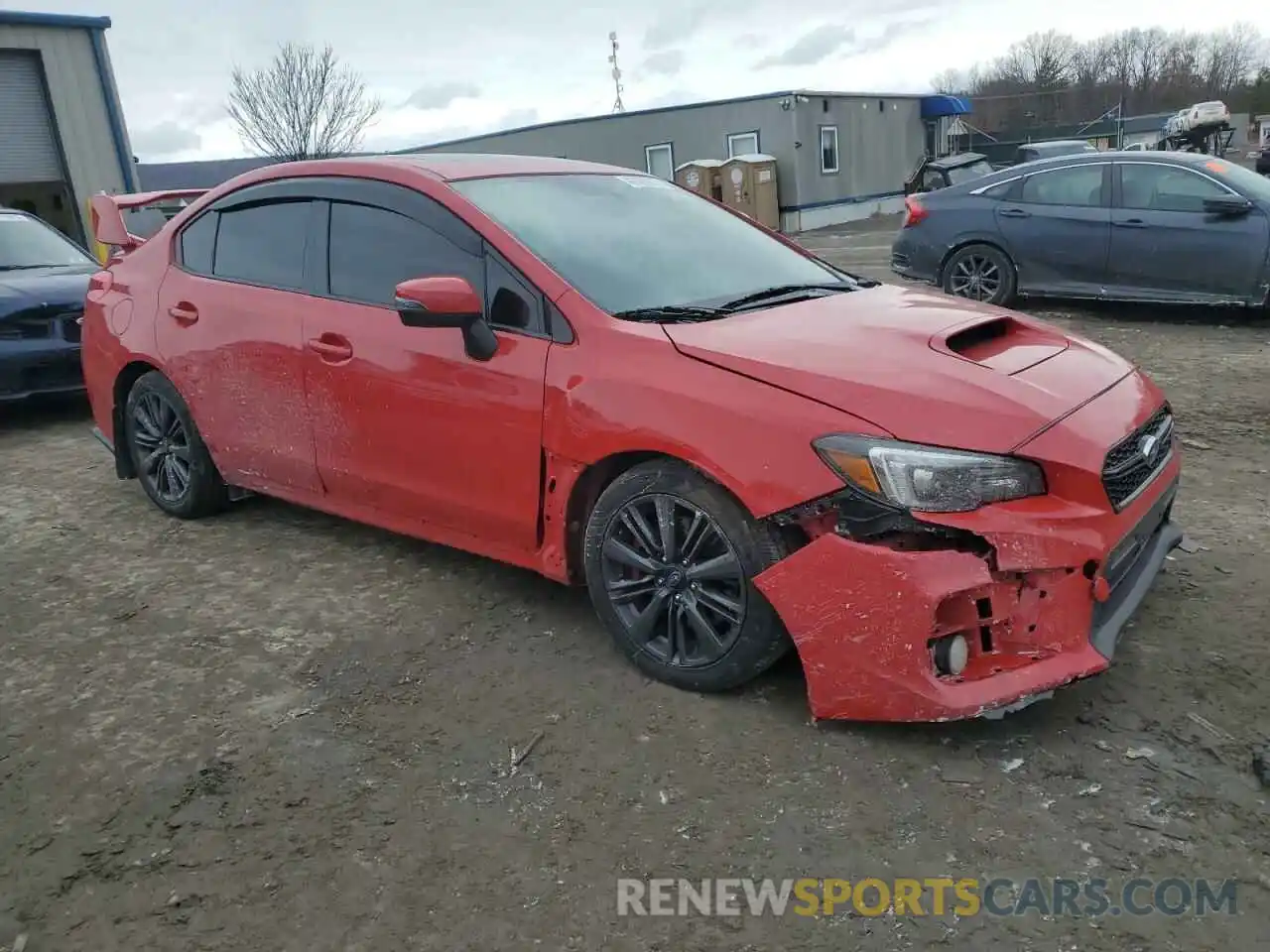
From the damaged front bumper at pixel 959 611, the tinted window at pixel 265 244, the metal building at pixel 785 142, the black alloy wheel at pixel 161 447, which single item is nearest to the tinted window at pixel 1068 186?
the damaged front bumper at pixel 959 611

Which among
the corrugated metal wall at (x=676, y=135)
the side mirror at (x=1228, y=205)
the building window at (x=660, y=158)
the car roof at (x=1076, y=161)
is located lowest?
the side mirror at (x=1228, y=205)

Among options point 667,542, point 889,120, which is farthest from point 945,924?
point 889,120

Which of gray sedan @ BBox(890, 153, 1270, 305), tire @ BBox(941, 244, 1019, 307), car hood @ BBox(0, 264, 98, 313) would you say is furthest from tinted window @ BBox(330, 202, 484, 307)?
gray sedan @ BBox(890, 153, 1270, 305)

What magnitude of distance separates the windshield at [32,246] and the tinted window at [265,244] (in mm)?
4390

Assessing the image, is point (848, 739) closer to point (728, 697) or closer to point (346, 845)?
point (728, 697)

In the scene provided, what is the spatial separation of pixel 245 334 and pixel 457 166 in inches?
45.6

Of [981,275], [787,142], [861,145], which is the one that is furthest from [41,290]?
[861,145]

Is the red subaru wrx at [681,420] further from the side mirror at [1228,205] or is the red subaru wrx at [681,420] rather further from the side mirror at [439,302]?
the side mirror at [1228,205]

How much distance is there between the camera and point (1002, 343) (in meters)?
3.22

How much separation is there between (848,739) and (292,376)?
2.58m

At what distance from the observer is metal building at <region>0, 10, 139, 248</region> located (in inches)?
589

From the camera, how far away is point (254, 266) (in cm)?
430

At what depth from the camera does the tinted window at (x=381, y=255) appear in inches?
141

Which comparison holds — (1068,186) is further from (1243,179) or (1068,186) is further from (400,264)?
(400,264)
